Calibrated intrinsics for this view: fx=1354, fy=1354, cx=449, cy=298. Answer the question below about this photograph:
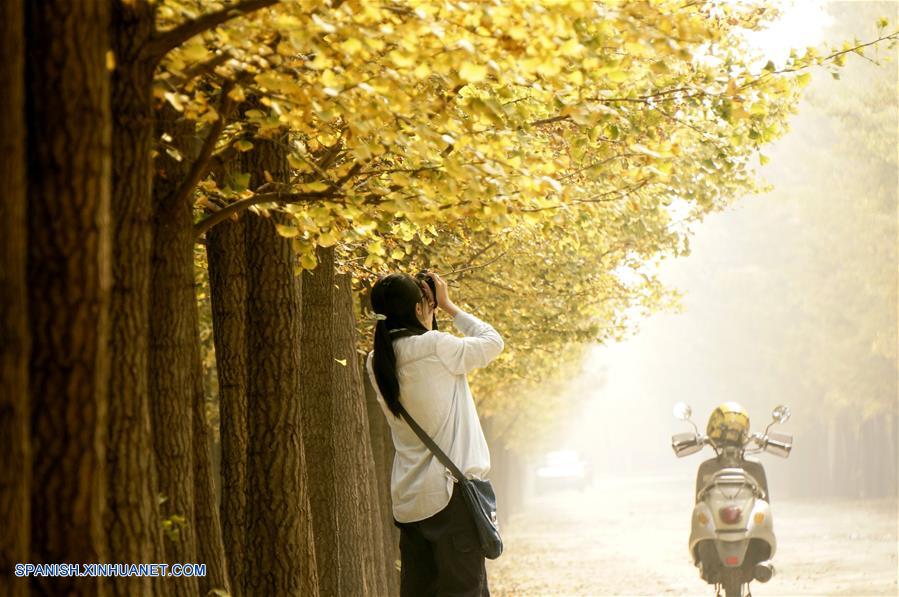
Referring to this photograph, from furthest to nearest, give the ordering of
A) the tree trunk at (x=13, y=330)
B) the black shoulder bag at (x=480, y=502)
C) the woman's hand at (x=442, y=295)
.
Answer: the woman's hand at (x=442, y=295) < the black shoulder bag at (x=480, y=502) < the tree trunk at (x=13, y=330)

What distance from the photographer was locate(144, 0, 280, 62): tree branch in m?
4.90

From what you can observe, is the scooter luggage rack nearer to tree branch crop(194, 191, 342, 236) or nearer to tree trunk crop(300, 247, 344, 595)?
tree trunk crop(300, 247, 344, 595)

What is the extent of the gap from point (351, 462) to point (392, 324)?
3.82 metres

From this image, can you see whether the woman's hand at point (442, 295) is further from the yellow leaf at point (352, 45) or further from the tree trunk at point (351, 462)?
the tree trunk at point (351, 462)

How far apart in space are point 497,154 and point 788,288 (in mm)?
40769

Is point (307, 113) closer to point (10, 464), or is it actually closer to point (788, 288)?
point (10, 464)

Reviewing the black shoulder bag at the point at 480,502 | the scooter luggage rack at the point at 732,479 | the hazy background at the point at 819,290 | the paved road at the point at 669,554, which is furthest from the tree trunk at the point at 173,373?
the hazy background at the point at 819,290

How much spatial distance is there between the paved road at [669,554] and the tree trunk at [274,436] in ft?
27.2

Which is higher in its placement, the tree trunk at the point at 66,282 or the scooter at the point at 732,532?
the tree trunk at the point at 66,282

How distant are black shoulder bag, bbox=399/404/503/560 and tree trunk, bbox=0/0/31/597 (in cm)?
209

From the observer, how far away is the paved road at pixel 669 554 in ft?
52.3

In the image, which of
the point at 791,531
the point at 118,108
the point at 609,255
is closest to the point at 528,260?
the point at 609,255

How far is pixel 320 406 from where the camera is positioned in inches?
360

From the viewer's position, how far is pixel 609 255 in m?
17.3
